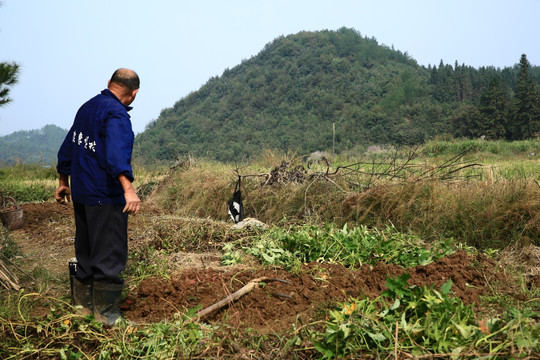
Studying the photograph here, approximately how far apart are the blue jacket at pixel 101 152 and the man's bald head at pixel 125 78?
0.16m

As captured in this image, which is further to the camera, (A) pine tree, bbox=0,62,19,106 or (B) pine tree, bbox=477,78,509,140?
(B) pine tree, bbox=477,78,509,140

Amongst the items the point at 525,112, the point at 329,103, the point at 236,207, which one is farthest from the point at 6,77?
the point at 329,103

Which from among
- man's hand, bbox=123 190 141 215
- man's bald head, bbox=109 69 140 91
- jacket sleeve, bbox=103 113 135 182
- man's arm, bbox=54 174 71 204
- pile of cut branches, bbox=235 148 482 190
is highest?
man's bald head, bbox=109 69 140 91

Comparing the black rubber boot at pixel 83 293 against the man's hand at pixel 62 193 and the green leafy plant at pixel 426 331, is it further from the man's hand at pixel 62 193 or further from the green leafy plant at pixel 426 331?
the green leafy plant at pixel 426 331

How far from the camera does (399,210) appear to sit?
675 cm

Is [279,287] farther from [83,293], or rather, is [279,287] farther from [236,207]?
[236,207]

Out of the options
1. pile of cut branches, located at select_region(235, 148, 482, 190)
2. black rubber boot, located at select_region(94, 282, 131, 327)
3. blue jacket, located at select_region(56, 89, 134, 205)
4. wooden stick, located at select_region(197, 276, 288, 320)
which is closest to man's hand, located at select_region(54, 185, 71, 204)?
blue jacket, located at select_region(56, 89, 134, 205)

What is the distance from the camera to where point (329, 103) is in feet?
293

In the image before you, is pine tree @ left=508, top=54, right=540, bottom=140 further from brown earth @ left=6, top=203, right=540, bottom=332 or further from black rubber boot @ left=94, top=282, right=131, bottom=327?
black rubber boot @ left=94, top=282, right=131, bottom=327

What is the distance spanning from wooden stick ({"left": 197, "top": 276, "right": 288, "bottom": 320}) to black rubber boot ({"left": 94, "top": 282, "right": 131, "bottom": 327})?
62 centimetres

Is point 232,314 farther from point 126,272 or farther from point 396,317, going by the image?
point 126,272

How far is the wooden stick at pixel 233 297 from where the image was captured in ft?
11.6

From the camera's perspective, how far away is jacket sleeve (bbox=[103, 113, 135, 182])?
11.4ft

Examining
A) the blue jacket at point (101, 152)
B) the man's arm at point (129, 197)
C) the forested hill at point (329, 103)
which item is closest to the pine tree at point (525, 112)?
the forested hill at point (329, 103)
